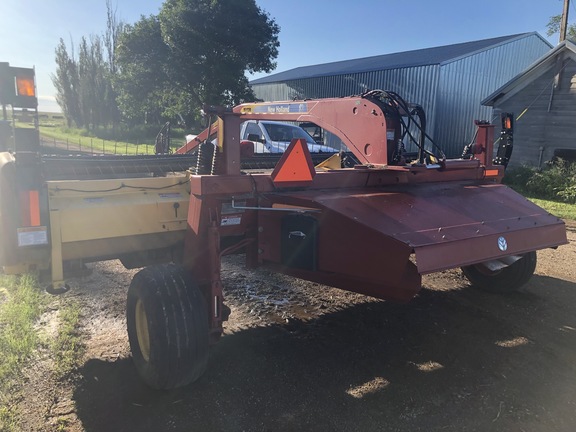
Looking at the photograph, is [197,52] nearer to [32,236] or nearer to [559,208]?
[559,208]

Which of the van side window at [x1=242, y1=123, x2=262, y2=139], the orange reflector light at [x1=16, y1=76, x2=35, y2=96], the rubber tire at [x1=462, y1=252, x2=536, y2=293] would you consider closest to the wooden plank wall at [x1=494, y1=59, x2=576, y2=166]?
the van side window at [x1=242, y1=123, x2=262, y2=139]

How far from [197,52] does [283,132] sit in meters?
15.7

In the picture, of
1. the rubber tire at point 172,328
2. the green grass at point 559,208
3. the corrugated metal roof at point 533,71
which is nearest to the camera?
the rubber tire at point 172,328

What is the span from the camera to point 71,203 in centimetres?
324

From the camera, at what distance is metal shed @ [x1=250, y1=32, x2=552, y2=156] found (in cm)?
2064

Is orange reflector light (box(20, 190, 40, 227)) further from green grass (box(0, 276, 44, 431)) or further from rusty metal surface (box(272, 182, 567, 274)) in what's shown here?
rusty metal surface (box(272, 182, 567, 274))

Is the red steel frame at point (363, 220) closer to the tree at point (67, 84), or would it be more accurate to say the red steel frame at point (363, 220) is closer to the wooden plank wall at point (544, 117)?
the wooden plank wall at point (544, 117)

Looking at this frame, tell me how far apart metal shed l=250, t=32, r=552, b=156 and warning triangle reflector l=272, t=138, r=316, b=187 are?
1848 centimetres

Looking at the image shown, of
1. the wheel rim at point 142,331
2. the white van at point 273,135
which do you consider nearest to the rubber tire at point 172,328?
the wheel rim at point 142,331

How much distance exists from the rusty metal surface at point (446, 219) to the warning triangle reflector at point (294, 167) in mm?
97

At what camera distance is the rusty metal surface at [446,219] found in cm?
294

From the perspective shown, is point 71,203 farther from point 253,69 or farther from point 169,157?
point 253,69

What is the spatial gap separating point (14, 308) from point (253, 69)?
22999 millimetres

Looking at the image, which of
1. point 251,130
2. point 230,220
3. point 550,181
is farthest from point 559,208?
point 230,220
